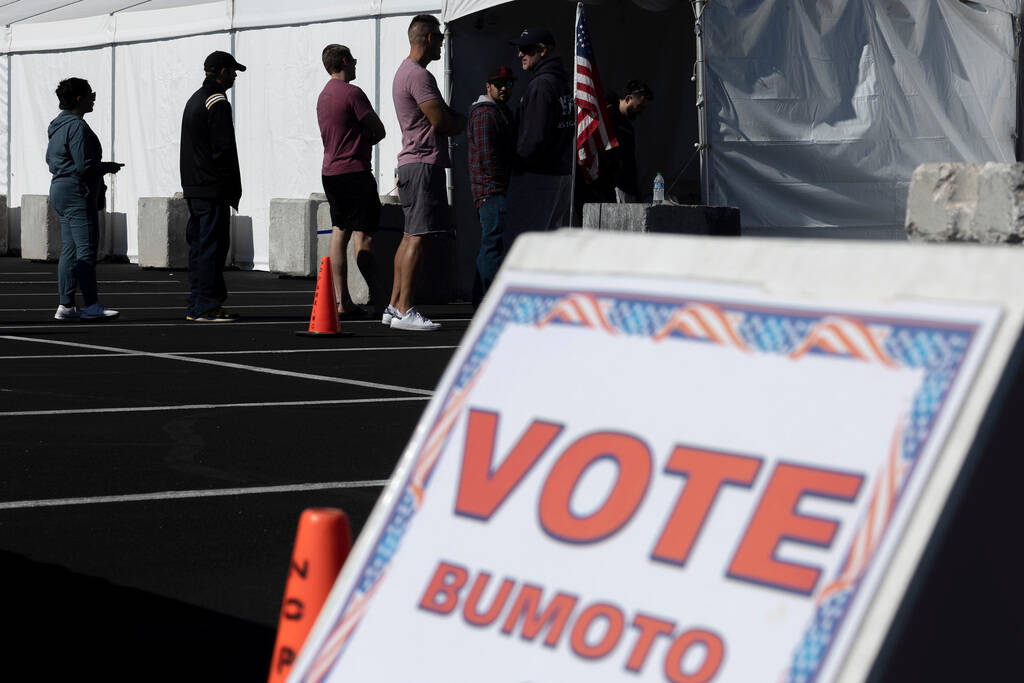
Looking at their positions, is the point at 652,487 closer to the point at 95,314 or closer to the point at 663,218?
the point at 663,218

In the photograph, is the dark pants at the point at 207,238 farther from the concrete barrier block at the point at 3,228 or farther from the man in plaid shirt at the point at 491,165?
the concrete barrier block at the point at 3,228

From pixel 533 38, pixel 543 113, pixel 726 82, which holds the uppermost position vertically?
pixel 533 38

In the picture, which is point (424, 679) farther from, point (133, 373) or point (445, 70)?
point (445, 70)

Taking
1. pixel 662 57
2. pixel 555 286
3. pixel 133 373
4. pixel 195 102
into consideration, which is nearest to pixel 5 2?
pixel 662 57

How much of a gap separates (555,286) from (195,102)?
9.83 m

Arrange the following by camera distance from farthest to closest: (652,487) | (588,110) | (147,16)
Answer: (147,16) < (588,110) < (652,487)

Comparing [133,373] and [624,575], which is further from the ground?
[624,575]

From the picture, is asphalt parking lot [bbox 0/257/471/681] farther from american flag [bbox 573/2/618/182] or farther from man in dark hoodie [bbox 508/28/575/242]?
american flag [bbox 573/2/618/182]

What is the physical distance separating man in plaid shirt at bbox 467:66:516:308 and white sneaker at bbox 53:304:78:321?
9.76 feet

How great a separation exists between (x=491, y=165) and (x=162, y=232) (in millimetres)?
8189

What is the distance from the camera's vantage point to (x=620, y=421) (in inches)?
91.1

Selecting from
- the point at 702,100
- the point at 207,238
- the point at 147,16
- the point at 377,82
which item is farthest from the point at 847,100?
the point at 147,16

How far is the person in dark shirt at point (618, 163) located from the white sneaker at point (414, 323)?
215 cm

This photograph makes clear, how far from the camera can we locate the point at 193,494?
18.7 ft
